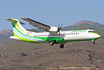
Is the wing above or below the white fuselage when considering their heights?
above

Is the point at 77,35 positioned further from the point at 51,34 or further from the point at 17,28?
the point at 17,28

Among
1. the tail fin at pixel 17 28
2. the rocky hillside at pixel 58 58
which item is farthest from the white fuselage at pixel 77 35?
the rocky hillside at pixel 58 58

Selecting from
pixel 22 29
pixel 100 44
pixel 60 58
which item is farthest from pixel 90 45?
pixel 22 29

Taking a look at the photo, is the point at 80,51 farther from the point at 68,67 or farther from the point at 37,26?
the point at 37,26

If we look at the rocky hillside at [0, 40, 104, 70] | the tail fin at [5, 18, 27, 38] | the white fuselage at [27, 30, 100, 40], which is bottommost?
the rocky hillside at [0, 40, 104, 70]

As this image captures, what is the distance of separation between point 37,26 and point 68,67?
104 metres

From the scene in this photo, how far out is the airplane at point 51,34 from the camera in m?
47.9

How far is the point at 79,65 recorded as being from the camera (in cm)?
15162

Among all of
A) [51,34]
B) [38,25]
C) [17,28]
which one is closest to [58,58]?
[17,28]

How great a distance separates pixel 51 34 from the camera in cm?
5131

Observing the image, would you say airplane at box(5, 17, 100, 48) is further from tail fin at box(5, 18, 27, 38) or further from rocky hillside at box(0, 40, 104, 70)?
rocky hillside at box(0, 40, 104, 70)

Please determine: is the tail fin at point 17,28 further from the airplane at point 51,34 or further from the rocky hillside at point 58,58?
the rocky hillside at point 58,58

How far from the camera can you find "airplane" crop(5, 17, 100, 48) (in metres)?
47.9

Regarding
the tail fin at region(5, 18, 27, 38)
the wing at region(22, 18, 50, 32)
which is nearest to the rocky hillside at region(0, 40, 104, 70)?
the tail fin at region(5, 18, 27, 38)
